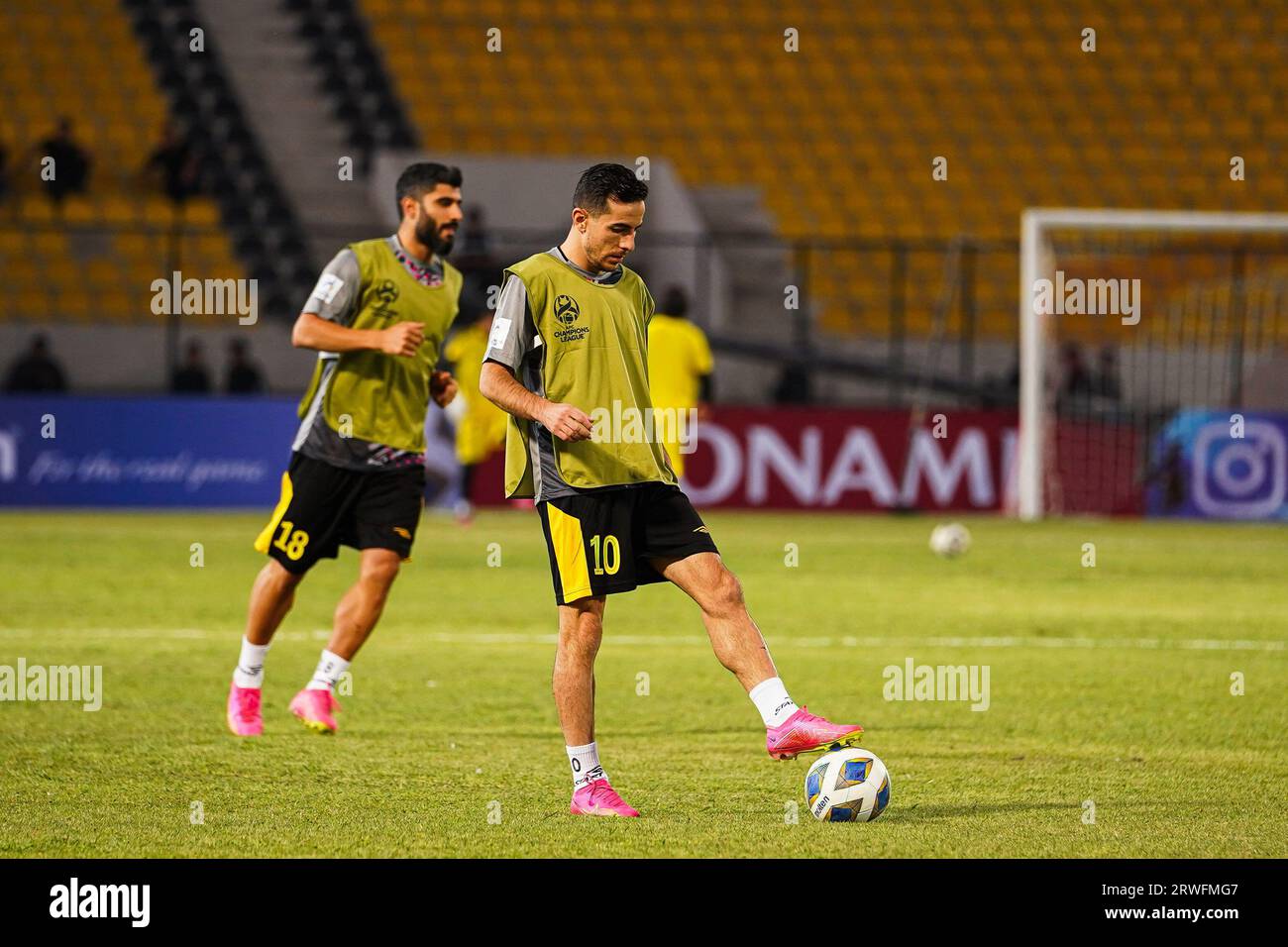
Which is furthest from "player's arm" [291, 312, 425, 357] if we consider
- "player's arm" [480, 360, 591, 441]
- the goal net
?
the goal net

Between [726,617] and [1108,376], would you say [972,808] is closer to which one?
[726,617]

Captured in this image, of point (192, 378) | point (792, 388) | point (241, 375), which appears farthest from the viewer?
point (792, 388)

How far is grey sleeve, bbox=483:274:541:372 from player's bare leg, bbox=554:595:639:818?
81 centimetres

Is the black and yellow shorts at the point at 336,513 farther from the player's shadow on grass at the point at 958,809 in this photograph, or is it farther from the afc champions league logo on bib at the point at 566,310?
the player's shadow on grass at the point at 958,809

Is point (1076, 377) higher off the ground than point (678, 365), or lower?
higher

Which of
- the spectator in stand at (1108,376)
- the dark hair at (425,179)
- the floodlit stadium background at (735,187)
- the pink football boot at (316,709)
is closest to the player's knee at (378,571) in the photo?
the pink football boot at (316,709)

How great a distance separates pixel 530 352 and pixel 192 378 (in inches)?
653

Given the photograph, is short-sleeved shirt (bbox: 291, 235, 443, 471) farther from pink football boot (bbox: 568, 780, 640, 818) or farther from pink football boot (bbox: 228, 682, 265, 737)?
pink football boot (bbox: 568, 780, 640, 818)

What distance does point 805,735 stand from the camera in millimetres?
6336

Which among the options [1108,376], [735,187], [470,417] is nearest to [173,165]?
[470,417]

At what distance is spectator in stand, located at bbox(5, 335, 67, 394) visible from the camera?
2208cm

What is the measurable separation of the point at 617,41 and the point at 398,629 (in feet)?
63.0

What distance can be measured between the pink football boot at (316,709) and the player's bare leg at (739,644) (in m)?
2.10

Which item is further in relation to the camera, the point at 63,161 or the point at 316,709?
the point at 63,161
